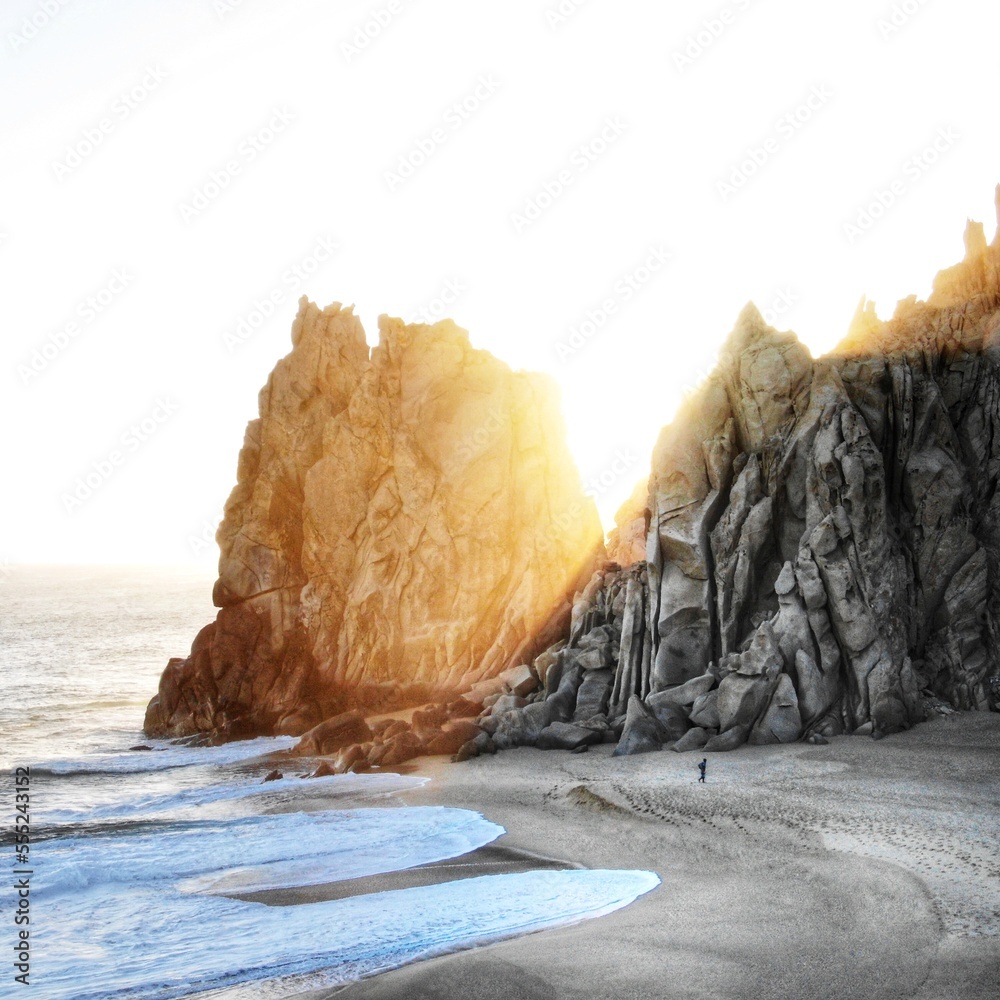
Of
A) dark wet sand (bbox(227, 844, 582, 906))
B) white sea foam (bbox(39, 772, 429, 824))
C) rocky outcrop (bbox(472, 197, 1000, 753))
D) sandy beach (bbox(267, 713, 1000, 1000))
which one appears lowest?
dark wet sand (bbox(227, 844, 582, 906))

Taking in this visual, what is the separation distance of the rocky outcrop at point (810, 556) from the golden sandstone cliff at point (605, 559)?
0.13 metres

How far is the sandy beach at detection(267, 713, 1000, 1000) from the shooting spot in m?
18.0

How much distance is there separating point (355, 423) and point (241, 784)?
2717cm

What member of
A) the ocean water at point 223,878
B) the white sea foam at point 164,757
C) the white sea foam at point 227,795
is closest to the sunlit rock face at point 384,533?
the white sea foam at point 164,757

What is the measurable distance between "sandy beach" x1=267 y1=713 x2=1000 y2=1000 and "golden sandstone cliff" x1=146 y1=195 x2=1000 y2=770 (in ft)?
10.1

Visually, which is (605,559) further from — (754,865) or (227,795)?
(754,865)

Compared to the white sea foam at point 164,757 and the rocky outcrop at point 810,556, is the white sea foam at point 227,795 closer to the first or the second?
the white sea foam at point 164,757

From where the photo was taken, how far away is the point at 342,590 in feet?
195

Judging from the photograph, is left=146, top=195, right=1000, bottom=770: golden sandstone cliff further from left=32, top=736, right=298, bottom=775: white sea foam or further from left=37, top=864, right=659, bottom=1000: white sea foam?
left=37, top=864, right=659, bottom=1000: white sea foam

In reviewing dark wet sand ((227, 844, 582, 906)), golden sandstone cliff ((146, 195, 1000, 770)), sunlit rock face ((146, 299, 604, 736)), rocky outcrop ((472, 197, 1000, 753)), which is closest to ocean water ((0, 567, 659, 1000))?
dark wet sand ((227, 844, 582, 906))

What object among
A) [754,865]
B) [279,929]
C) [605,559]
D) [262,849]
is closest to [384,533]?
[605,559]

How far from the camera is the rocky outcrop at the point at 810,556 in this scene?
128ft

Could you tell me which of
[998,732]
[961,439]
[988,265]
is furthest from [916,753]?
[988,265]

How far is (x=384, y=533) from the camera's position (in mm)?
59000
